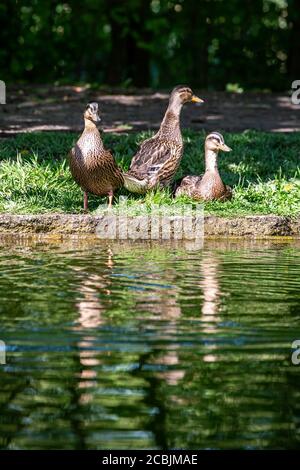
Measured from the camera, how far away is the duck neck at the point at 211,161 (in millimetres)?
11266

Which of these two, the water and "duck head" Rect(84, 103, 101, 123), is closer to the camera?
the water

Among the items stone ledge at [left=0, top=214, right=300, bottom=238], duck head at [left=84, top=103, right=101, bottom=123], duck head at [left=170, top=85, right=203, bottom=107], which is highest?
duck head at [left=170, top=85, right=203, bottom=107]

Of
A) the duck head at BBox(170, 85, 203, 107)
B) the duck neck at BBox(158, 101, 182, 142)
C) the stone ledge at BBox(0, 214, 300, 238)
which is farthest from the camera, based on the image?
the duck head at BBox(170, 85, 203, 107)

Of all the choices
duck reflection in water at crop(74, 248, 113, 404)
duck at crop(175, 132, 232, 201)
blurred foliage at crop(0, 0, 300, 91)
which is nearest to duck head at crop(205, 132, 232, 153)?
duck at crop(175, 132, 232, 201)

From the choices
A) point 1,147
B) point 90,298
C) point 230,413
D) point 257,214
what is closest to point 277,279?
point 90,298

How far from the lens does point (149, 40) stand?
2069 centimetres

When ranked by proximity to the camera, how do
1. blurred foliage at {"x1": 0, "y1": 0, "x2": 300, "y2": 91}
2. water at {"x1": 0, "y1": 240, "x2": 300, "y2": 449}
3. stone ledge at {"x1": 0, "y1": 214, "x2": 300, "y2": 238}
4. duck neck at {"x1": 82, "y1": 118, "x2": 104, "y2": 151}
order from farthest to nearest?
blurred foliage at {"x1": 0, "y1": 0, "x2": 300, "y2": 91}, duck neck at {"x1": 82, "y1": 118, "x2": 104, "y2": 151}, stone ledge at {"x1": 0, "y1": 214, "x2": 300, "y2": 238}, water at {"x1": 0, "y1": 240, "x2": 300, "y2": 449}

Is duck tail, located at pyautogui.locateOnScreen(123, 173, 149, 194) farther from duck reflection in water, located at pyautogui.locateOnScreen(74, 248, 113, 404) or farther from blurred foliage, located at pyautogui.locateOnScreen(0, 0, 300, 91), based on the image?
blurred foliage, located at pyautogui.locateOnScreen(0, 0, 300, 91)

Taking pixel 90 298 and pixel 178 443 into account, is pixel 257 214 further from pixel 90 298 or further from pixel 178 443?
pixel 178 443

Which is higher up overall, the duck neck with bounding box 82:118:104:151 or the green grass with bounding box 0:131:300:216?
the duck neck with bounding box 82:118:104:151

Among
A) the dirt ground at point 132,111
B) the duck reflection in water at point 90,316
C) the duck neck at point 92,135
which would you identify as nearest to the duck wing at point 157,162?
the duck neck at point 92,135

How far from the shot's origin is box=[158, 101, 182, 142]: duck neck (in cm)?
1157

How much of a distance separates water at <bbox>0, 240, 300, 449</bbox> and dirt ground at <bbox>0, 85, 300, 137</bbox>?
20.1 ft

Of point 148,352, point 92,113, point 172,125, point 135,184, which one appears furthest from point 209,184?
point 148,352
